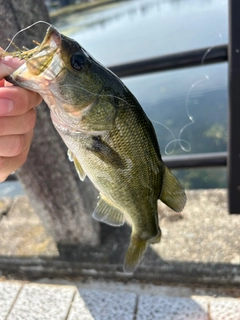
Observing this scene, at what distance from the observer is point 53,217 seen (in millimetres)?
2584

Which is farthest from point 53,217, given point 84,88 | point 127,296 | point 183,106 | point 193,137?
point 183,106

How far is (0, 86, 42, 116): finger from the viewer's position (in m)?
1.11

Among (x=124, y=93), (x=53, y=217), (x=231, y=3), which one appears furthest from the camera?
(x=53, y=217)

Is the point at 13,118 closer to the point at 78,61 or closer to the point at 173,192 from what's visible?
the point at 78,61

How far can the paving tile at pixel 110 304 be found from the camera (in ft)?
7.45

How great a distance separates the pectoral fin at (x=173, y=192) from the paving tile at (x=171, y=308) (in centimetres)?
114

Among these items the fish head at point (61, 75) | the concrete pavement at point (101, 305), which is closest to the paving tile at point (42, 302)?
the concrete pavement at point (101, 305)

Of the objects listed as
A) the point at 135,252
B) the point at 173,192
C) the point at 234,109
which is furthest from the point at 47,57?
the point at 234,109

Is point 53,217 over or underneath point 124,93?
underneath

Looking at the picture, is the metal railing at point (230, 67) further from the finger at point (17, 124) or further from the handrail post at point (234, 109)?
the finger at point (17, 124)

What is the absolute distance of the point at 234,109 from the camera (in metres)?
2.13

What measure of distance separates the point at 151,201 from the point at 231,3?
3.95 feet

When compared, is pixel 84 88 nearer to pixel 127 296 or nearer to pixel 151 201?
pixel 151 201

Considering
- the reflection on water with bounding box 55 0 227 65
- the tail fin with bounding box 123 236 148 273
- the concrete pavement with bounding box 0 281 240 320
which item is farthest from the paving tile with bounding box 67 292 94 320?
the reflection on water with bounding box 55 0 227 65
